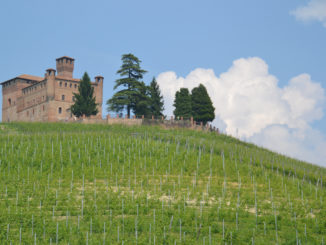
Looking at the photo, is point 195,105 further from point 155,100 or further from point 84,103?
point 84,103

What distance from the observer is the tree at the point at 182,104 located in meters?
70.6

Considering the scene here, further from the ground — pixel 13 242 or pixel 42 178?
pixel 42 178

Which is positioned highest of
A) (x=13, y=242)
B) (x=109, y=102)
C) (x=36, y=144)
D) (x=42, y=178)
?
(x=109, y=102)

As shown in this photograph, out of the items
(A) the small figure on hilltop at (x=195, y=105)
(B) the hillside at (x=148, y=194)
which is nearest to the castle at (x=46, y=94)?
(A) the small figure on hilltop at (x=195, y=105)

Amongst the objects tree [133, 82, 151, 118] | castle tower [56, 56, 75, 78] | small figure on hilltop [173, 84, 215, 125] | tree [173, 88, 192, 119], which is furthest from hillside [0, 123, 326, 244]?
castle tower [56, 56, 75, 78]

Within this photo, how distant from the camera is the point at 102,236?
1978 cm

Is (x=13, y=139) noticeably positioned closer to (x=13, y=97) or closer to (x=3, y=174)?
(x=3, y=174)

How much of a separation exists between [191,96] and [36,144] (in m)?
36.2

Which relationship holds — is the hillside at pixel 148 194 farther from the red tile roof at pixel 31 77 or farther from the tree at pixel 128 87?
the red tile roof at pixel 31 77

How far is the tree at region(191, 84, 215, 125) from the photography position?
69500mm

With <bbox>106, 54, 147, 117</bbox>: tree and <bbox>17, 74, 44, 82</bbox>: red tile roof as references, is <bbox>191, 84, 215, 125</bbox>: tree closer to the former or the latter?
<bbox>106, 54, 147, 117</bbox>: tree

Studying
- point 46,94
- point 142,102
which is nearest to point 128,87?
point 142,102

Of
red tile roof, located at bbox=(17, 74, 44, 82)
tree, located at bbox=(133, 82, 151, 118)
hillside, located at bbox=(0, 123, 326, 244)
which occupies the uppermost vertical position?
red tile roof, located at bbox=(17, 74, 44, 82)

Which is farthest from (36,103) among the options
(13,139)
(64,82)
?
(13,139)
